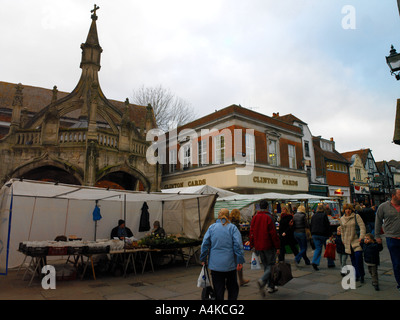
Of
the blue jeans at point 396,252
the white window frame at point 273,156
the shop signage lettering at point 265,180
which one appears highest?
the white window frame at point 273,156

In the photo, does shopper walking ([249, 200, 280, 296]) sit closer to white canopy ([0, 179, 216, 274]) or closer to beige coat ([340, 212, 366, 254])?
beige coat ([340, 212, 366, 254])

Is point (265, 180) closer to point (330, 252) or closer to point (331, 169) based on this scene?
point (330, 252)

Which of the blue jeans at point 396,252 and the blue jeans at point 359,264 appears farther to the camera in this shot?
the blue jeans at point 359,264

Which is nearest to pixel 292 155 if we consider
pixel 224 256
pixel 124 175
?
pixel 124 175

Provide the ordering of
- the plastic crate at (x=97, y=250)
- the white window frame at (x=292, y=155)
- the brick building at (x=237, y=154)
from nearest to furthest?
the plastic crate at (x=97, y=250)
the brick building at (x=237, y=154)
the white window frame at (x=292, y=155)

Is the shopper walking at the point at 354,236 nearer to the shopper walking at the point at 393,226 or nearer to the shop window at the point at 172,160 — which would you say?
the shopper walking at the point at 393,226

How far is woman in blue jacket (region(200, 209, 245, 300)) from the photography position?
4230mm

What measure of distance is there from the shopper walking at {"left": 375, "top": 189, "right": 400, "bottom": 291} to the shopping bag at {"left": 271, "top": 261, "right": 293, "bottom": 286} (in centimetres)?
188

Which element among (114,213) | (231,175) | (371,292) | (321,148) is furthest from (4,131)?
(321,148)

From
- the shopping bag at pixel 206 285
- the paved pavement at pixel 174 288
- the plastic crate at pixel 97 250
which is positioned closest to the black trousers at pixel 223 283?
the shopping bag at pixel 206 285

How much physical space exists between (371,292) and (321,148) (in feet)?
102

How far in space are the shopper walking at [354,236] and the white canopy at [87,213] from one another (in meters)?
4.60

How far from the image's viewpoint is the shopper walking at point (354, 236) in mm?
6242

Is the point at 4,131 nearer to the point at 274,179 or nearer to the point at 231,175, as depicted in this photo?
the point at 231,175
